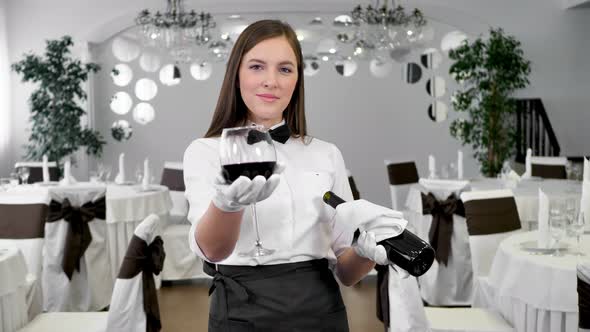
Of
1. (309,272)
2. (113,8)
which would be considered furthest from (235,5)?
(309,272)

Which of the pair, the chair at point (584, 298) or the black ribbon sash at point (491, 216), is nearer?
the chair at point (584, 298)

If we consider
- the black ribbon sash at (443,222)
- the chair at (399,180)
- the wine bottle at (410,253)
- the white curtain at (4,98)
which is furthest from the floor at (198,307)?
the white curtain at (4,98)

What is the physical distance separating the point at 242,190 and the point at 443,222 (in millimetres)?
4271

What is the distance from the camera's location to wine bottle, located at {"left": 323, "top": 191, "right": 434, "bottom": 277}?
1.24 meters

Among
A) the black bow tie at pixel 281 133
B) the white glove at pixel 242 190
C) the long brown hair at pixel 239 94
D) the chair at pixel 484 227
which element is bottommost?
the chair at pixel 484 227

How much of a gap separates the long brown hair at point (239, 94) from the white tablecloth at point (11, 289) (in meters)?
1.87

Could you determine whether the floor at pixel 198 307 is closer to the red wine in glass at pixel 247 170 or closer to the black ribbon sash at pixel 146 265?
the black ribbon sash at pixel 146 265

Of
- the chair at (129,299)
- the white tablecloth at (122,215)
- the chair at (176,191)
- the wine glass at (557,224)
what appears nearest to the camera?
the wine glass at (557,224)

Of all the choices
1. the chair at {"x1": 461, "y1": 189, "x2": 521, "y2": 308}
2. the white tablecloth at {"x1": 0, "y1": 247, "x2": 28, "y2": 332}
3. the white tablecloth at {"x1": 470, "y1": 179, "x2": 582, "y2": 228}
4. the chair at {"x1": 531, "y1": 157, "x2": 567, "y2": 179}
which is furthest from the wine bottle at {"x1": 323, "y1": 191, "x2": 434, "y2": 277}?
the chair at {"x1": 531, "y1": 157, "x2": 567, "y2": 179}

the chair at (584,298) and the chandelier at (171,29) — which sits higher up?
the chandelier at (171,29)

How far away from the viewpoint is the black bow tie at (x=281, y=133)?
1626 millimetres

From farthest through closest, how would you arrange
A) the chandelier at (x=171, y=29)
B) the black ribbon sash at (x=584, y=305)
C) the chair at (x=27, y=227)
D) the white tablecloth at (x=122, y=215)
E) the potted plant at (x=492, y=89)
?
the potted plant at (x=492, y=89), the chandelier at (x=171, y=29), the white tablecloth at (x=122, y=215), the chair at (x=27, y=227), the black ribbon sash at (x=584, y=305)

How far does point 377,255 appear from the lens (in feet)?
4.32

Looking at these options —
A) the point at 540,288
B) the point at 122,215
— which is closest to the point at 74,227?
the point at 122,215
